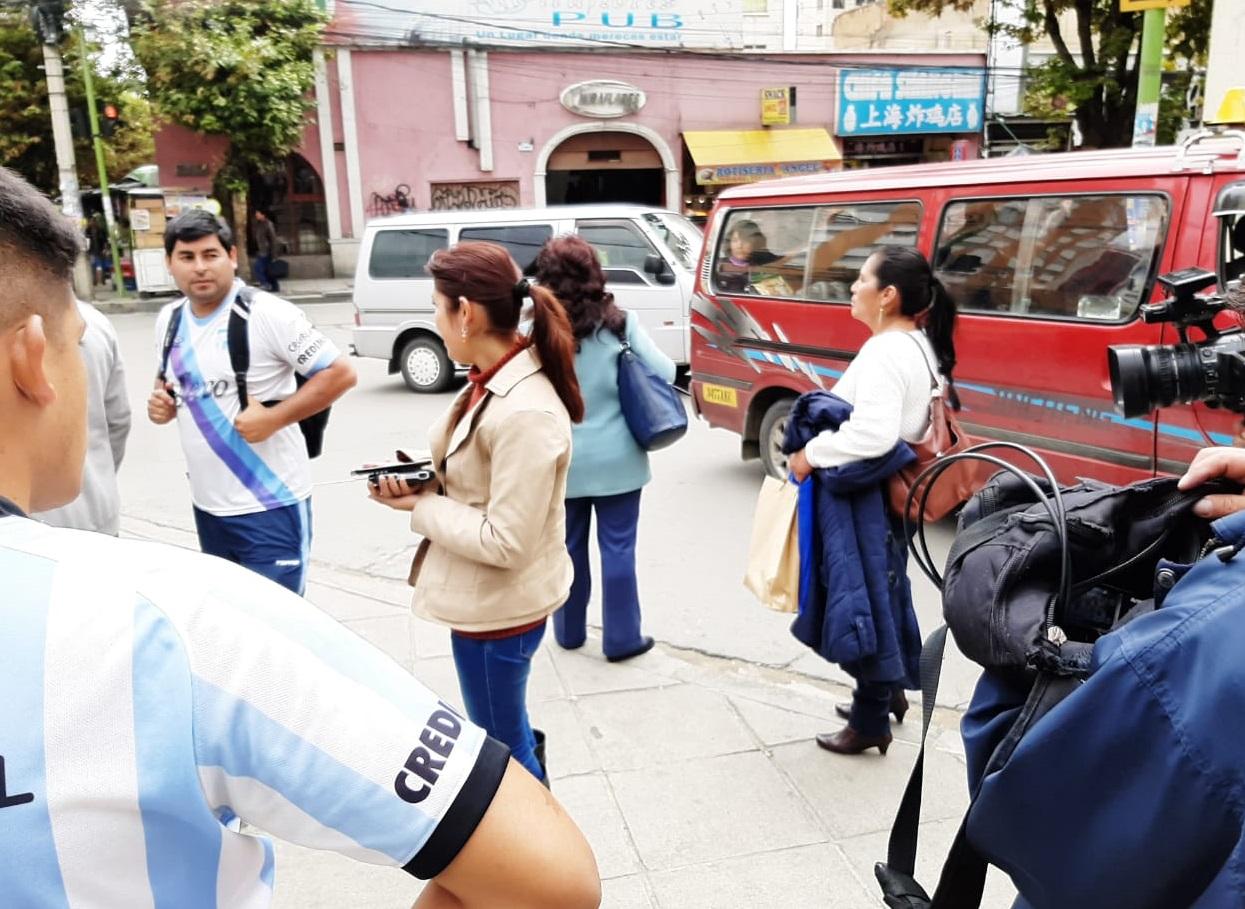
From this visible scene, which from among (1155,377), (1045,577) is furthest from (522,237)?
(1045,577)

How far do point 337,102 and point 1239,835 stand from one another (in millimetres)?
23083

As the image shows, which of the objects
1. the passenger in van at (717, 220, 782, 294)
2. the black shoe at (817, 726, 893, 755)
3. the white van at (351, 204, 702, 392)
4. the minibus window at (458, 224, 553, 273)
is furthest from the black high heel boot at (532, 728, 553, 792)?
the minibus window at (458, 224, 553, 273)

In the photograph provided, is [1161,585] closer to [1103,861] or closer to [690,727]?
[1103,861]

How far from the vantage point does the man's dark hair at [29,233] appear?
3.24 feet

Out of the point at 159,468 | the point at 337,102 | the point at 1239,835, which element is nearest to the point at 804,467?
the point at 1239,835

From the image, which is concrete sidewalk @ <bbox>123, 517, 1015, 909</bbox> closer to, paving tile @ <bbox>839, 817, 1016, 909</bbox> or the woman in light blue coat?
paving tile @ <bbox>839, 817, 1016, 909</bbox>

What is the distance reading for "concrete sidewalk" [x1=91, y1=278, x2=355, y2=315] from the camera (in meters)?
18.7

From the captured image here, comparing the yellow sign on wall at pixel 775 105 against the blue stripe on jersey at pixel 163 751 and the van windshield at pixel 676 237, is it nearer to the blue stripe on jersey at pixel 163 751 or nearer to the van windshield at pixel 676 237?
the van windshield at pixel 676 237

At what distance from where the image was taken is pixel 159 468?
7590 mm

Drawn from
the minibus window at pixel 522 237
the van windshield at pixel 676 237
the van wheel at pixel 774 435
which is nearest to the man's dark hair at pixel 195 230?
the van wheel at pixel 774 435

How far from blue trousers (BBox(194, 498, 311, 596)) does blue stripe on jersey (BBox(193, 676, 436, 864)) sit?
246 cm

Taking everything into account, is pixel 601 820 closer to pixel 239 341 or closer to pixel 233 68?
pixel 239 341

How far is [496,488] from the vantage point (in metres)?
2.37

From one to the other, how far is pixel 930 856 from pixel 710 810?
0.63 m
